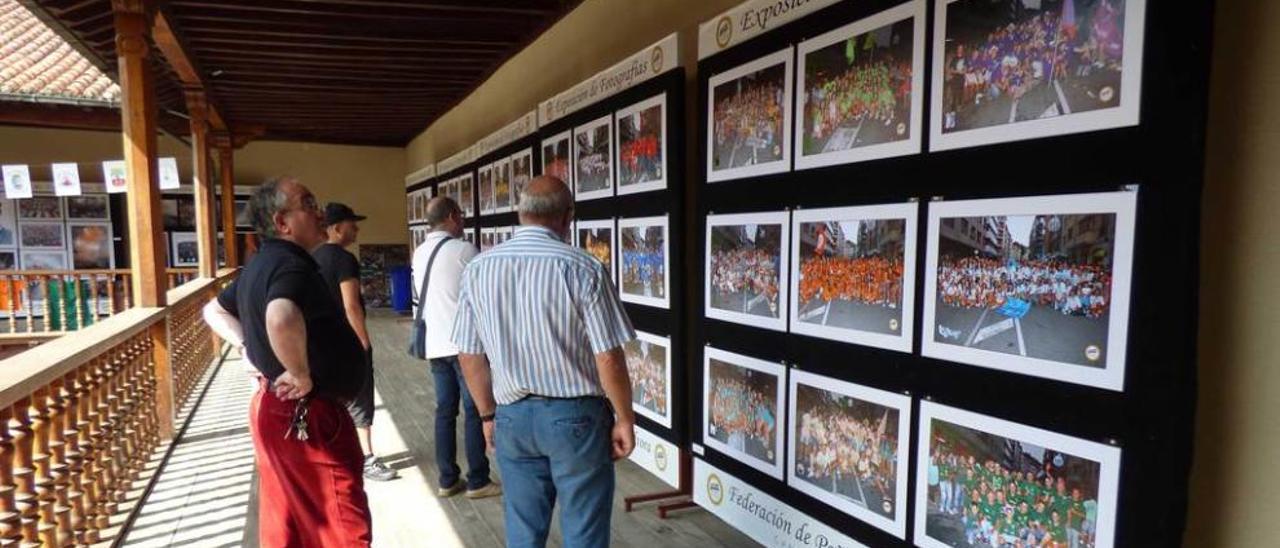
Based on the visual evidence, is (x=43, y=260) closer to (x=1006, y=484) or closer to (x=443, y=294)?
(x=443, y=294)

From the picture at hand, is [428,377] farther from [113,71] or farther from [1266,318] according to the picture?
[1266,318]

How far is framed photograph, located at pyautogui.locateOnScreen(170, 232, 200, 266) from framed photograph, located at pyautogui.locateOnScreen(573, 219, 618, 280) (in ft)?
38.4

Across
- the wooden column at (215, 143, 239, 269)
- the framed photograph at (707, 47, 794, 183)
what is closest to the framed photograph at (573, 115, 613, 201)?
the framed photograph at (707, 47, 794, 183)

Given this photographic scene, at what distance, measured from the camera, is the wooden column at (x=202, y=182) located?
25.5 feet

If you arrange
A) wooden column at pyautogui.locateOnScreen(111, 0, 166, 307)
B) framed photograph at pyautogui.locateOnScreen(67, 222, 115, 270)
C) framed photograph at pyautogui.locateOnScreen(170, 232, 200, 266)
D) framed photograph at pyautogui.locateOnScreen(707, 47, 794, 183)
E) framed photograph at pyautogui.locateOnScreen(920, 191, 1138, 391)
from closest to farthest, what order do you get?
framed photograph at pyautogui.locateOnScreen(920, 191, 1138, 391)
framed photograph at pyautogui.locateOnScreen(707, 47, 794, 183)
wooden column at pyautogui.locateOnScreen(111, 0, 166, 307)
framed photograph at pyautogui.locateOnScreen(67, 222, 115, 270)
framed photograph at pyautogui.locateOnScreen(170, 232, 200, 266)

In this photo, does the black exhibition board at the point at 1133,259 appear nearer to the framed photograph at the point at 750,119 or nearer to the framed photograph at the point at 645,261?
the framed photograph at the point at 750,119

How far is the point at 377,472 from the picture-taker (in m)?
4.09

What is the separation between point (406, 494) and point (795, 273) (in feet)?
8.57

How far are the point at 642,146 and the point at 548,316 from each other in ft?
5.84

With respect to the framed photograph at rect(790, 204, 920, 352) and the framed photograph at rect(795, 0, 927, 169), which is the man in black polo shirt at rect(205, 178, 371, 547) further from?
the framed photograph at rect(795, 0, 927, 169)

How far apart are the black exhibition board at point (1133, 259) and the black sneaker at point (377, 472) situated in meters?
2.83

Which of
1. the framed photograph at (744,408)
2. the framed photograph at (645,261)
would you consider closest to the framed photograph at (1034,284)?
the framed photograph at (744,408)

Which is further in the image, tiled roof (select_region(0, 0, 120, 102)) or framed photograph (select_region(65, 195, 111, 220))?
framed photograph (select_region(65, 195, 111, 220))

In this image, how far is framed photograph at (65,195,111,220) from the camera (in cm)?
1215
